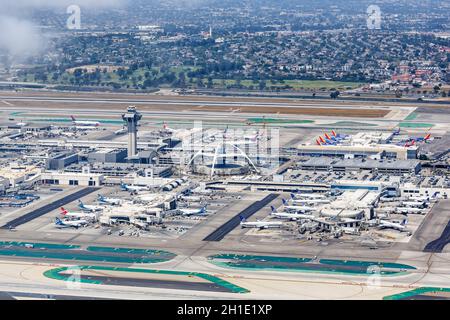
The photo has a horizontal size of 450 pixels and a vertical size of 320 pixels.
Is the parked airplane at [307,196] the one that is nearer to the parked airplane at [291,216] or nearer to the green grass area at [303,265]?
the parked airplane at [291,216]

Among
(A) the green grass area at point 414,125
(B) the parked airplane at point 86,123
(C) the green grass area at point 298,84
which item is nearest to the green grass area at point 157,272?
(B) the parked airplane at point 86,123

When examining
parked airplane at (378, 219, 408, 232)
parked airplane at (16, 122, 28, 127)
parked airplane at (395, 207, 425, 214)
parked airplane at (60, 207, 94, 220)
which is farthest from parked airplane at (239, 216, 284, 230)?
parked airplane at (16, 122, 28, 127)

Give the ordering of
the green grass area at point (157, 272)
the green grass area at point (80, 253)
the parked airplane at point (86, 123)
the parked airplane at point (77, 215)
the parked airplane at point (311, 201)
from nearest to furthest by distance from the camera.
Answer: the green grass area at point (157, 272) < the green grass area at point (80, 253) < the parked airplane at point (77, 215) < the parked airplane at point (311, 201) < the parked airplane at point (86, 123)

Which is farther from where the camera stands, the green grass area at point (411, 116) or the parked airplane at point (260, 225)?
the green grass area at point (411, 116)

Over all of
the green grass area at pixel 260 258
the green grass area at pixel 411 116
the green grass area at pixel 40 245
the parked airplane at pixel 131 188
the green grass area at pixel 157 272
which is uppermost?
the green grass area at pixel 411 116

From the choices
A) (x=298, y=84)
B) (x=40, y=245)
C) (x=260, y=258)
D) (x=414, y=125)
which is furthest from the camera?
(x=298, y=84)

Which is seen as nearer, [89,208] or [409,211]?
[409,211]

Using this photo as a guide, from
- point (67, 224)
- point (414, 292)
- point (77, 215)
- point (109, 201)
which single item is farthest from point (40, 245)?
point (414, 292)

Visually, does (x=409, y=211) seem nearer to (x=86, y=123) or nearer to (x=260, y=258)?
(x=260, y=258)

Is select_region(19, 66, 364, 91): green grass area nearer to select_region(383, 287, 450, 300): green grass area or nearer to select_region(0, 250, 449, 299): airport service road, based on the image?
select_region(0, 250, 449, 299): airport service road

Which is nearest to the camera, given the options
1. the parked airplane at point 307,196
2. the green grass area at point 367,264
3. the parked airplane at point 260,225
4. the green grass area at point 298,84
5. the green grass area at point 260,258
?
the green grass area at point 367,264

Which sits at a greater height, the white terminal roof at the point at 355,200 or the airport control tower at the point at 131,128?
the airport control tower at the point at 131,128

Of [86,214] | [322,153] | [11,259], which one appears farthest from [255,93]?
[11,259]
